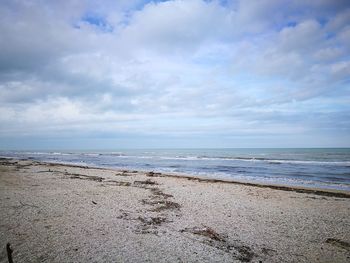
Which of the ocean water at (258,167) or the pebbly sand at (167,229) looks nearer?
the pebbly sand at (167,229)

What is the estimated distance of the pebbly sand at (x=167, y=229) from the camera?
4781mm

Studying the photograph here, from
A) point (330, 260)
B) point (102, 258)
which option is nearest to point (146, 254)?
point (102, 258)

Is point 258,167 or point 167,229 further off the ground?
point 167,229

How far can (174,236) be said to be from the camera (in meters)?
5.69

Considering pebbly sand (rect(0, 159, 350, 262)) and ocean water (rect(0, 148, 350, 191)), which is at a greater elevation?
pebbly sand (rect(0, 159, 350, 262))

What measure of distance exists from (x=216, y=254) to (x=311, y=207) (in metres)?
6.48

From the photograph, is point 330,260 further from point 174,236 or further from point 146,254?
point 146,254

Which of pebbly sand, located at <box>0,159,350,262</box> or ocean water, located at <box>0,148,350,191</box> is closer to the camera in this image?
pebbly sand, located at <box>0,159,350,262</box>

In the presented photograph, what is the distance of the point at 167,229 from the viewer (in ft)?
20.2

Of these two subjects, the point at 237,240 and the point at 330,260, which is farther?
the point at 237,240

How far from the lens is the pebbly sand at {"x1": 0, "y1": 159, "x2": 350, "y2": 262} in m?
4.78

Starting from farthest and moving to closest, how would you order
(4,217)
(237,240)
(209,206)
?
1. (209,206)
2. (4,217)
3. (237,240)

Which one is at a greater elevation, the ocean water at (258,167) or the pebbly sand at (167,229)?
the pebbly sand at (167,229)

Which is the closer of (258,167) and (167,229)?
(167,229)
